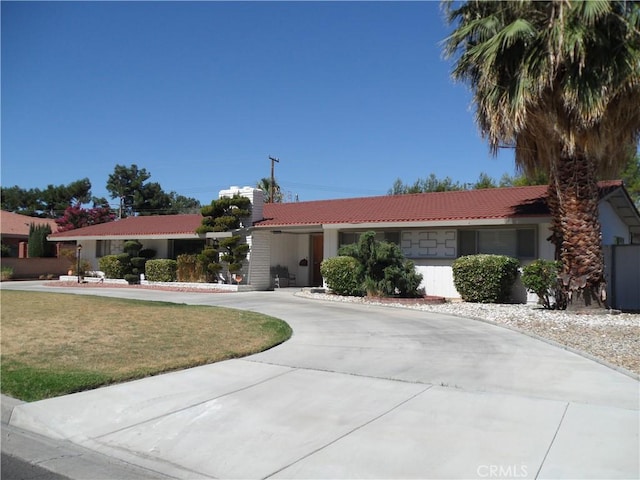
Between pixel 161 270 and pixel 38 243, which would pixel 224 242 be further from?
pixel 38 243

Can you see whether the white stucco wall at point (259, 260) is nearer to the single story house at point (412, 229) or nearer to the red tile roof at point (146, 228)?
the single story house at point (412, 229)

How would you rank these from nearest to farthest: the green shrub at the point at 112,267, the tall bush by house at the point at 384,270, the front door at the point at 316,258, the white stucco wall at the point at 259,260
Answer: the tall bush by house at the point at 384,270 < the white stucco wall at the point at 259,260 < the front door at the point at 316,258 < the green shrub at the point at 112,267

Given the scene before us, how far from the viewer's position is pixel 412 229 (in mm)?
19594

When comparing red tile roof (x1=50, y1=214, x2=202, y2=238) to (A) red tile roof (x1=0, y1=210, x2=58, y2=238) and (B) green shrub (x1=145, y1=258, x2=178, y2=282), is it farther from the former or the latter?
(A) red tile roof (x1=0, y1=210, x2=58, y2=238)

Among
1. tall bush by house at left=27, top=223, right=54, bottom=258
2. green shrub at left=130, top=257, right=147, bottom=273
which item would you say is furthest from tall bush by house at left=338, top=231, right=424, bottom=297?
tall bush by house at left=27, top=223, right=54, bottom=258

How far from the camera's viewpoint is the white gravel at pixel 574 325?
8805 millimetres

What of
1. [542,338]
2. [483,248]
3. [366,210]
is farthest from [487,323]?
[366,210]

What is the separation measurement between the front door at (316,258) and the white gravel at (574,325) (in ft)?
23.9

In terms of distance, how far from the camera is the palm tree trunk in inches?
545

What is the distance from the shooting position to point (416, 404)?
6.14m

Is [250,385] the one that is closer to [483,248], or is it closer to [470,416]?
[470,416]

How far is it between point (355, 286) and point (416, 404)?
12.4 metres

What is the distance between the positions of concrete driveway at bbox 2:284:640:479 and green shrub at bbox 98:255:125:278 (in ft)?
65.3

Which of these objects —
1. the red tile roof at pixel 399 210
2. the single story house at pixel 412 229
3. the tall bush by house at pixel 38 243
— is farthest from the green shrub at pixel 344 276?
the tall bush by house at pixel 38 243
